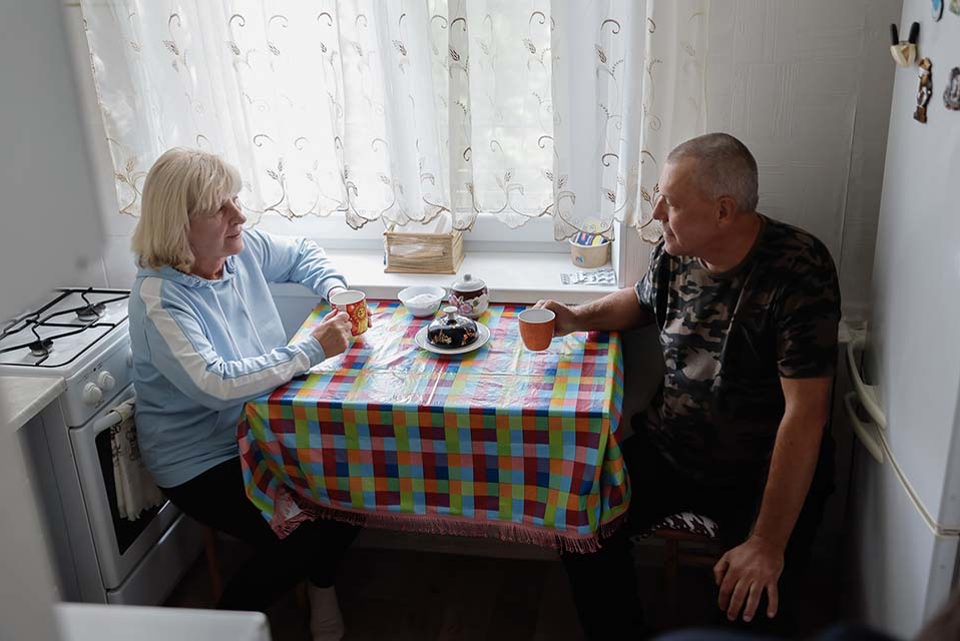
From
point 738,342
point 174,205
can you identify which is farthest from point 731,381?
point 174,205

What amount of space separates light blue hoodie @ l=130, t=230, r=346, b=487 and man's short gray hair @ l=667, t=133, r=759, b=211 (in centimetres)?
91

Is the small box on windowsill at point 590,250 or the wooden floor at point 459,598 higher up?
the small box on windowsill at point 590,250

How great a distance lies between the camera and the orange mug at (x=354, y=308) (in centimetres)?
215

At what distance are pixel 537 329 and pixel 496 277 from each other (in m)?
0.44

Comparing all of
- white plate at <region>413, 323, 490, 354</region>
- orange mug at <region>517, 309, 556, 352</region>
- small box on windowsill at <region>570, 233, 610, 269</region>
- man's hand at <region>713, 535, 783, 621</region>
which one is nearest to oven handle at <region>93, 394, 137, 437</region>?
white plate at <region>413, 323, 490, 354</region>

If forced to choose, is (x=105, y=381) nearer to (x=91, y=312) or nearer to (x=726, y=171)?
(x=91, y=312)

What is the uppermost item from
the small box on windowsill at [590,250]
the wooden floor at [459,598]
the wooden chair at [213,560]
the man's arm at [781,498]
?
the small box on windowsill at [590,250]

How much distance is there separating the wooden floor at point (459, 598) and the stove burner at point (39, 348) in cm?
79

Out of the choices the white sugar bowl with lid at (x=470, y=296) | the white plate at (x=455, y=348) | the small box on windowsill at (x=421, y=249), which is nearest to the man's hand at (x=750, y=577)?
the white plate at (x=455, y=348)

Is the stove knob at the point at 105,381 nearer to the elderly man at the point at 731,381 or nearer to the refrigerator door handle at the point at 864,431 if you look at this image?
the elderly man at the point at 731,381

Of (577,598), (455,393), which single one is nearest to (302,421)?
(455,393)

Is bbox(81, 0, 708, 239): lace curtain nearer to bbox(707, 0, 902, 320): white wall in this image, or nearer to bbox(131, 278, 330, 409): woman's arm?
bbox(707, 0, 902, 320): white wall

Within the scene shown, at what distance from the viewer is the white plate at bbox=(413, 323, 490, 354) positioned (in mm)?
2094

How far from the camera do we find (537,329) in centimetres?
206
